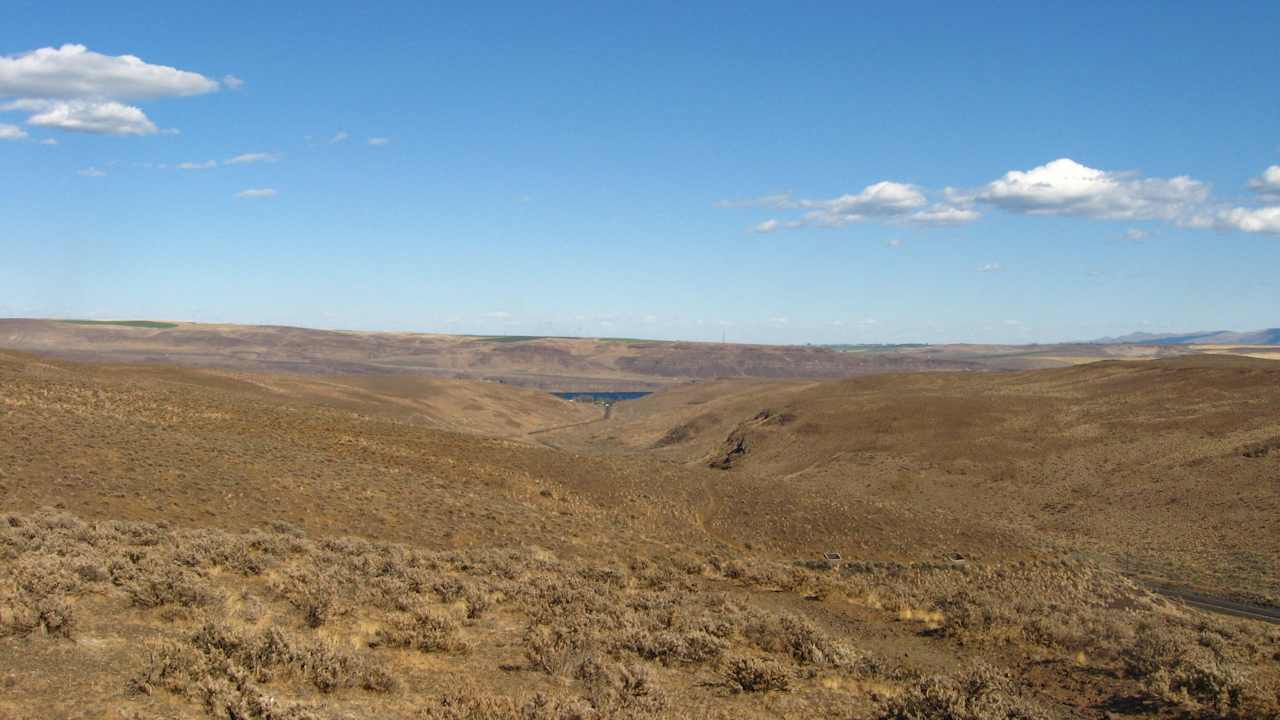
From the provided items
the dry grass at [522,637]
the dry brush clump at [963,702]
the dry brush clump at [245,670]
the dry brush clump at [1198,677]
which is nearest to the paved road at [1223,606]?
the dry grass at [522,637]

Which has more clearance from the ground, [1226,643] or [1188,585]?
[1226,643]

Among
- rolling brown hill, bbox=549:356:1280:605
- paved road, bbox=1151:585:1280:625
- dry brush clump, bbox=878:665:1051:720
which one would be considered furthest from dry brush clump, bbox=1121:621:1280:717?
rolling brown hill, bbox=549:356:1280:605

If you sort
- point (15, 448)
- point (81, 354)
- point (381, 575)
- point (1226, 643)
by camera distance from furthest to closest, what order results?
point (81, 354), point (15, 448), point (381, 575), point (1226, 643)

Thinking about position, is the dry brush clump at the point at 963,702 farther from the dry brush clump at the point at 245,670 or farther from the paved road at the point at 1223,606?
the paved road at the point at 1223,606

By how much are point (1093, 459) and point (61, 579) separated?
50.7m

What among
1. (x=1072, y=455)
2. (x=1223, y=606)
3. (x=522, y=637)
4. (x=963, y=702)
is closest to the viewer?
(x=963, y=702)

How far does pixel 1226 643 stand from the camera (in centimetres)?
1536

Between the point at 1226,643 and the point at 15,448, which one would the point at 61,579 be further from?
the point at 1226,643

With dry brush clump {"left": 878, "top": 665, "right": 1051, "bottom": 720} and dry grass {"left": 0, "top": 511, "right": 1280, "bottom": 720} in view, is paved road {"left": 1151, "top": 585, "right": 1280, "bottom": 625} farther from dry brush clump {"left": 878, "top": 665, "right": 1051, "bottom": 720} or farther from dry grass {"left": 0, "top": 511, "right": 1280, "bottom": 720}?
dry brush clump {"left": 878, "top": 665, "right": 1051, "bottom": 720}

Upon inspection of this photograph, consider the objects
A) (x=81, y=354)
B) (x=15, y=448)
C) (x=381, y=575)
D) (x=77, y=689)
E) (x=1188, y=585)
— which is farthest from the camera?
(x=81, y=354)

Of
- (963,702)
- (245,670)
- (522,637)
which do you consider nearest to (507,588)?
(522,637)

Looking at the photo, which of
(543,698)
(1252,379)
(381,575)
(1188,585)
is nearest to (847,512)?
(1188,585)

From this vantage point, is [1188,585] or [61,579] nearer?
[61,579]

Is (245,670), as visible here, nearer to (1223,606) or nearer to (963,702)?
(963,702)
